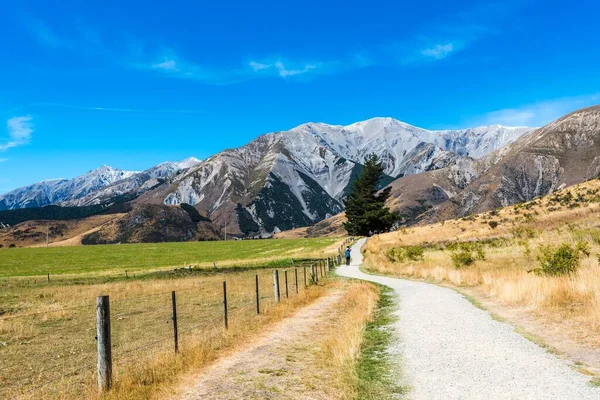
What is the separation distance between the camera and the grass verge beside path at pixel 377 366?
757cm

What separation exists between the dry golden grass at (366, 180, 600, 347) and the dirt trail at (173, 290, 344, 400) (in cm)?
627

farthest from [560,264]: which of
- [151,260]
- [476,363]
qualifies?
[151,260]

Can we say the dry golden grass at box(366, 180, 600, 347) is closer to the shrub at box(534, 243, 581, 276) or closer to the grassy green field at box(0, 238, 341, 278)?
the shrub at box(534, 243, 581, 276)

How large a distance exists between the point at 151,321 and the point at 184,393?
12348 millimetres

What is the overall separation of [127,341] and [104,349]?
7.40 meters

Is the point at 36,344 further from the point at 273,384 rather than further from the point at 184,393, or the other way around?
the point at 273,384

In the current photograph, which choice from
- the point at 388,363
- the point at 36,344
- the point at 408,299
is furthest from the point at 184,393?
the point at 408,299

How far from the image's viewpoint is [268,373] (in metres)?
9.34

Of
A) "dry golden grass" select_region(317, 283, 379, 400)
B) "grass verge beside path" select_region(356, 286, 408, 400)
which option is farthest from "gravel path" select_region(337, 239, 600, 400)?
"dry golden grass" select_region(317, 283, 379, 400)

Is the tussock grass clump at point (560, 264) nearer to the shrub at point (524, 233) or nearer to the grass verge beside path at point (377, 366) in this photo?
the grass verge beside path at point (377, 366)

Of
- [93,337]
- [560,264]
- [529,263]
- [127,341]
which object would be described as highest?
[560,264]

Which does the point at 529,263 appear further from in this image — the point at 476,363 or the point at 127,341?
the point at 127,341

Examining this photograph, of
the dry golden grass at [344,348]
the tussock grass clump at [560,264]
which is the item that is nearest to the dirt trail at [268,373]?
the dry golden grass at [344,348]

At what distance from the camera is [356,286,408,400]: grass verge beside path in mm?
7570
